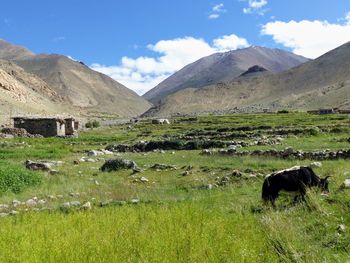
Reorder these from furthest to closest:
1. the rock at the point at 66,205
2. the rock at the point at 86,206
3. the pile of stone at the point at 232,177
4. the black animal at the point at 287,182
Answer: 1. the pile of stone at the point at 232,177
2. the rock at the point at 66,205
3. the rock at the point at 86,206
4. the black animal at the point at 287,182

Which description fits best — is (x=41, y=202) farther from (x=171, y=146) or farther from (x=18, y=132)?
(x=18, y=132)

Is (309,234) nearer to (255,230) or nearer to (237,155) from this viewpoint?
(255,230)

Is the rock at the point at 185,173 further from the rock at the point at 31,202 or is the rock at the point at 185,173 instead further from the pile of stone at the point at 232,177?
the rock at the point at 31,202

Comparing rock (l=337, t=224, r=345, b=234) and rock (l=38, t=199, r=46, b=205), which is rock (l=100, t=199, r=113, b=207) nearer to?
rock (l=38, t=199, r=46, b=205)

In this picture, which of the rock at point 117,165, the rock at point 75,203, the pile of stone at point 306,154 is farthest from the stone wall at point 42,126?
the rock at point 75,203

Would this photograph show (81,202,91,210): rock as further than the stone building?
No

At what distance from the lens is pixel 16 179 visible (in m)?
17.5

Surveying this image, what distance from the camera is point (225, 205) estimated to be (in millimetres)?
12547

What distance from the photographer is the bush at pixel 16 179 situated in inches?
666

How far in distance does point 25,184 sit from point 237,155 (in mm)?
11309

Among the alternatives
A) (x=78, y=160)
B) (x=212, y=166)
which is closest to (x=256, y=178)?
(x=212, y=166)

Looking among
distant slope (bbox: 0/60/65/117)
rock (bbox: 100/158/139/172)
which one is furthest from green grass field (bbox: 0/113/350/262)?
distant slope (bbox: 0/60/65/117)

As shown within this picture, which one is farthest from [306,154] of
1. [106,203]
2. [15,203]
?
[15,203]

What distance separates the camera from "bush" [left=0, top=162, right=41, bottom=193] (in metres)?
16.9
